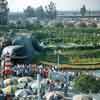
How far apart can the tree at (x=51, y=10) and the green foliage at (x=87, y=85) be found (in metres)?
0.69

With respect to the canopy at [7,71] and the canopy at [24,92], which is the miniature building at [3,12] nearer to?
the canopy at [7,71]

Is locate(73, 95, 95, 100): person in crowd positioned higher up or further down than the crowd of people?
further down

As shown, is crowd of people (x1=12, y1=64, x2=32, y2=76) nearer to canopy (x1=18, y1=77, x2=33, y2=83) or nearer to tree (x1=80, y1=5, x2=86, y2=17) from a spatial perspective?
canopy (x1=18, y1=77, x2=33, y2=83)

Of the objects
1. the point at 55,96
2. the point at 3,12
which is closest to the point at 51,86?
the point at 55,96

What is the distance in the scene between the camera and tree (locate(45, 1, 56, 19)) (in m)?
2.73

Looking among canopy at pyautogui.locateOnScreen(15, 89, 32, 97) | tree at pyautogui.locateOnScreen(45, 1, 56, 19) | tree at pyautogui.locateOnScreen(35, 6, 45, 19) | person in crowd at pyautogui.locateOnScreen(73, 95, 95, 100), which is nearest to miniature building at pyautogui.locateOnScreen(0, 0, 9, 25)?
tree at pyautogui.locateOnScreen(35, 6, 45, 19)

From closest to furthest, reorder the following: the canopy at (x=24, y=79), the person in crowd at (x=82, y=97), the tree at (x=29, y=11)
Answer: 1. the person in crowd at (x=82, y=97)
2. the canopy at (x=24, y=79)
3. the tree at (x=29, y=11)

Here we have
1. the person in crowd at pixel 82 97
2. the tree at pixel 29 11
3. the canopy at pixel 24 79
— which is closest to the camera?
the person in crowd at pixel 82 97

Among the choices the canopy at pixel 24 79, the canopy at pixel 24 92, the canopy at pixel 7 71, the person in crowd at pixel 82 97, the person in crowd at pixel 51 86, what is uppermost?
the canopy at pixel 7 71

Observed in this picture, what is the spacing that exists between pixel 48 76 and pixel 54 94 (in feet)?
0.70

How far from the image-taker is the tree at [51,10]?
2731 mm

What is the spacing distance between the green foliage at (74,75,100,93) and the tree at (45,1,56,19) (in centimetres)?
69

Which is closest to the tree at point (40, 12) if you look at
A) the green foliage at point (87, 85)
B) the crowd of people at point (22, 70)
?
the crowd of people at point (22, 70)

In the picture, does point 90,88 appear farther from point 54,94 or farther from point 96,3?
point 96,3
